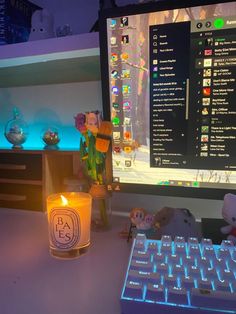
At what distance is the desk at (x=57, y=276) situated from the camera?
1.27 ft

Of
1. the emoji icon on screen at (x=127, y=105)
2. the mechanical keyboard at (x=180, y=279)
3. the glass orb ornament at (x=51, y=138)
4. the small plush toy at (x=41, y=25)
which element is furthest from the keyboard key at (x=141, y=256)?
the small plush toy at (x=41, y=25)

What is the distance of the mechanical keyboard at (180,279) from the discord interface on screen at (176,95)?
193 millimetres

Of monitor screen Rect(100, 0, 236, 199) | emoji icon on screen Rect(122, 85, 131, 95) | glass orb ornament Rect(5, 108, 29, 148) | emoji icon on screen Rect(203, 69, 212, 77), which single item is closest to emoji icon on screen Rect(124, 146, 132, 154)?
monitor screen Rect(100, 0, 236, 199)

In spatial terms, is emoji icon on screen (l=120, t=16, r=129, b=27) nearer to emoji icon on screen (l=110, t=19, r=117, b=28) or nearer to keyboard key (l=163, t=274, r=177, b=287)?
emoji icon on screen (l=110, t=19, r=117, b=28)

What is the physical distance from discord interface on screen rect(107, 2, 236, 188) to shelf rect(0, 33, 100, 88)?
10 cm

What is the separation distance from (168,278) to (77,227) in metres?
0.22

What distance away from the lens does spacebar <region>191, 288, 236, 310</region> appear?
331 mm

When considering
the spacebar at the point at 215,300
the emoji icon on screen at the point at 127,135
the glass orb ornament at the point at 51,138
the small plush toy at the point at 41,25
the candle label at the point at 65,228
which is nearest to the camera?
the spacebar at the point at 215,300

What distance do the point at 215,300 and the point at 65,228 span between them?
0.29 m

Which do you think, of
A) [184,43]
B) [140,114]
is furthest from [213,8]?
[140,114]

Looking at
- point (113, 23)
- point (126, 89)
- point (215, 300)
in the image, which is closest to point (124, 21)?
point (113, 23)

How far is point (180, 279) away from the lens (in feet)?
1.21

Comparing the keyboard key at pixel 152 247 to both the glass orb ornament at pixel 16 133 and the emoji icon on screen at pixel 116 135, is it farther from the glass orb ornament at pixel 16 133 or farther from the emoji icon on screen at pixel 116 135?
the glass orb ornament at pixel 16 133

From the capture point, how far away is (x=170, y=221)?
57cm
